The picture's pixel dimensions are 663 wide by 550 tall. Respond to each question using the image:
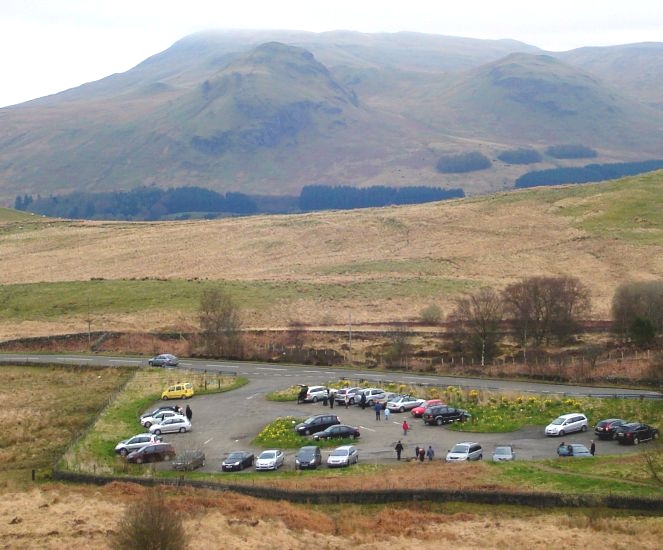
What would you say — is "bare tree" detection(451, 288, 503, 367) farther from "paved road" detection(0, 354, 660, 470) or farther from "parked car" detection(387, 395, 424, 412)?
"parked car" detection(387, 395, 424, 412)

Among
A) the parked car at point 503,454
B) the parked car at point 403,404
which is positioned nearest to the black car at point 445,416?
the parked car at point 403,404

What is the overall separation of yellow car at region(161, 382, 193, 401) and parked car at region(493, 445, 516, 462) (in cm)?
2246

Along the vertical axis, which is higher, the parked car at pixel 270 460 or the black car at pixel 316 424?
the parked car at pixel 270 460

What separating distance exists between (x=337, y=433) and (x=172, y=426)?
8636mm

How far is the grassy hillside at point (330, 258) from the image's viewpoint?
3841 inches

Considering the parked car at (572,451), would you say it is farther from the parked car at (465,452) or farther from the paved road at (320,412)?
the parked car at (465,452)

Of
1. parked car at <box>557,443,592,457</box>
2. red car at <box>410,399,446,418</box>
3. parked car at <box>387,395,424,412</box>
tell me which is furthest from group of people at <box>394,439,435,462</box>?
parked car at <box>387,395,424,412</box>

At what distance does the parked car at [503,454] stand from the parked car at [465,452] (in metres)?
0.71

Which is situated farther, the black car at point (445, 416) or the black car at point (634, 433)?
the black car at point (445, 416)

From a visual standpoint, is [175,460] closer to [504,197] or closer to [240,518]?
[240,518]

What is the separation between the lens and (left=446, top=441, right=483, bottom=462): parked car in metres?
40.1

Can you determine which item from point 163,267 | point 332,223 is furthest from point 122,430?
point 332,223

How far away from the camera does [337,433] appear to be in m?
45.4

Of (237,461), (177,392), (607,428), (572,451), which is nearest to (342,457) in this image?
(237,461)
